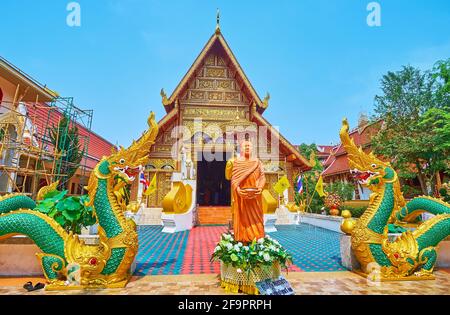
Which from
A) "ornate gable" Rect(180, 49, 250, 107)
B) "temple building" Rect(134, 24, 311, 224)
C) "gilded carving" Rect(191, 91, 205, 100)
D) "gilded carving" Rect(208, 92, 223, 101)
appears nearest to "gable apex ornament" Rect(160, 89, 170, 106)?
"temple building" Rect(134, 24, 311, 224)

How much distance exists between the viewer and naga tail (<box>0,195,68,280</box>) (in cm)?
338

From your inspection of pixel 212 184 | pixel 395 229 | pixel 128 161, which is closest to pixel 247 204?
pixel 128 161

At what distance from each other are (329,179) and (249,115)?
13903 millimetres

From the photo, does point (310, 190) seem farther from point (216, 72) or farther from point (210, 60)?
point (210, 60)

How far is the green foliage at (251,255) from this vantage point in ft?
10.4

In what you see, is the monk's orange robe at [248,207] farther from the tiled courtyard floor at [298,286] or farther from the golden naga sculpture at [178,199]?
the golden naga sculpture at [178,199]

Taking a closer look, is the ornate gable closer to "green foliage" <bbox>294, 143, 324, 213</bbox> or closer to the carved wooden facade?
the carved wooden facade

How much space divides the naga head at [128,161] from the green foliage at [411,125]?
11.9m

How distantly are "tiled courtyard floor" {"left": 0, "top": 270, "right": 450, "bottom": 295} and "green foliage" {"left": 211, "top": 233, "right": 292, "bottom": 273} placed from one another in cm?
48

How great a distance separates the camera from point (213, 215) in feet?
42.4

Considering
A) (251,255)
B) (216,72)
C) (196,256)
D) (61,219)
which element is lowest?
(196,256)

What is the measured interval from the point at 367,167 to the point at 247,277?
2.84 meters

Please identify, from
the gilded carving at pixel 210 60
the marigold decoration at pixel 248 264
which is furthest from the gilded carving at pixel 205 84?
the marigold decoration at pixel 248 264
